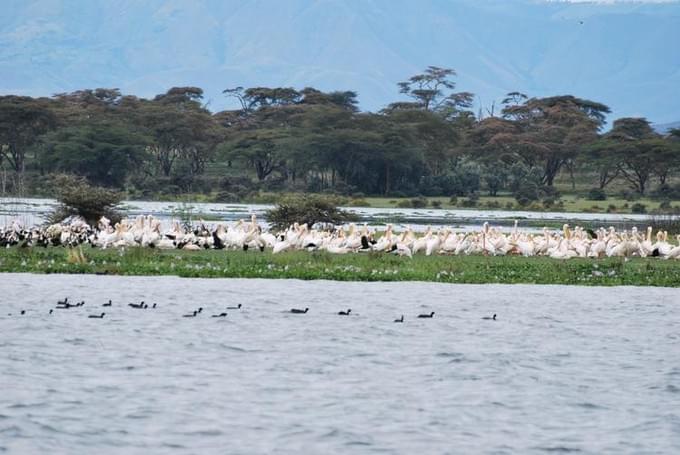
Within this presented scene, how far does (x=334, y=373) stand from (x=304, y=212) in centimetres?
1943

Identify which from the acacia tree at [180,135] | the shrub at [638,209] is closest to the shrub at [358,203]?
the shrub at [638,209]

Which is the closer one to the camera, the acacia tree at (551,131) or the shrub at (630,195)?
the shrub at (630,195)

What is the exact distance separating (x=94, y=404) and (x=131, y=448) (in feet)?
5.13

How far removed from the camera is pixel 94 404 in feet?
39.3

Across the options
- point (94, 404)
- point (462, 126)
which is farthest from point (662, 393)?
point (462, 126)

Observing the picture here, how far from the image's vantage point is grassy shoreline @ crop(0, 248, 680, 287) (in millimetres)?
22156

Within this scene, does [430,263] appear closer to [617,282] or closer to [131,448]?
[617,282]

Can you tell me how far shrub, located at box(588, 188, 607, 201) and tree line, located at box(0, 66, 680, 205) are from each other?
1391 mm

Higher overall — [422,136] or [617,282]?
[422,136]

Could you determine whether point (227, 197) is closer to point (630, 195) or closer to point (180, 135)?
point (180, 135)

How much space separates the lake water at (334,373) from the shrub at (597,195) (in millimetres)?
46226

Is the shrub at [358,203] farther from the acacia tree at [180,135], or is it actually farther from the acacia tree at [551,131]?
the acacia tree at [551,131]

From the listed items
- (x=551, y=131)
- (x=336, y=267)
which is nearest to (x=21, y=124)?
(x=551, y=131)

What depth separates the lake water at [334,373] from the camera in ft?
36.3
